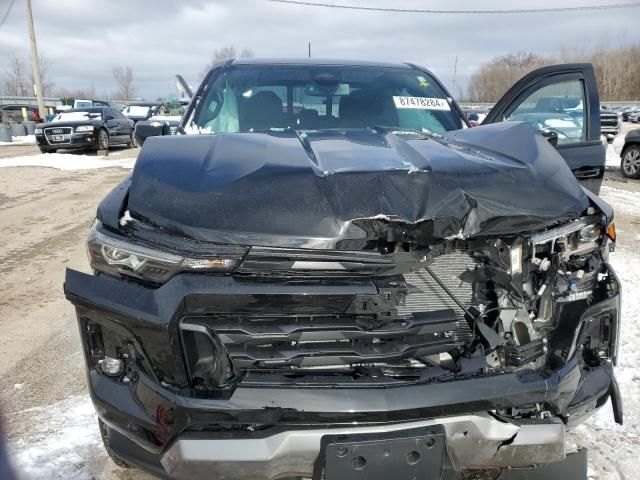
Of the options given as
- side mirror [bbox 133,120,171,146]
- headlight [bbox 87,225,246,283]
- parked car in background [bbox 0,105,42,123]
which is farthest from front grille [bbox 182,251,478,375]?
parked car in background [bbox 0,105,42,123]

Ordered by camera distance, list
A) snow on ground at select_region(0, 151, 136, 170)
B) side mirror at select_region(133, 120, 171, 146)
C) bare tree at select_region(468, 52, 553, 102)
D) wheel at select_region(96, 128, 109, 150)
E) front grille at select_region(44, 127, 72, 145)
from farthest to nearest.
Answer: bare tree at select_region(468, 52, 553, 102)
wheel at select_region(96, 128, 109, 150)
front grille at select_region(44, 127, 72, 145)
snow on ground at select_region(0, 151, 136, 170)
side mirror at select_region(133, 120, 171, 146)

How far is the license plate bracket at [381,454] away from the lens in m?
1.56

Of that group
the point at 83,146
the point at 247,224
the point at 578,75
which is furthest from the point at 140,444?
the point at 83,146

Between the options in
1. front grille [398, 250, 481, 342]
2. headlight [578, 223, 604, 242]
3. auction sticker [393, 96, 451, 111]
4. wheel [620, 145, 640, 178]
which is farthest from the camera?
wheel [620, 145, 640, 178]

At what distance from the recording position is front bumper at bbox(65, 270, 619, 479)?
156 centimetres

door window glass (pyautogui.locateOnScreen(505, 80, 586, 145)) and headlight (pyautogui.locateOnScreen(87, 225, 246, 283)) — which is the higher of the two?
door window glass (pyautogui.locateOnScreen(505, 80, 586, 145))

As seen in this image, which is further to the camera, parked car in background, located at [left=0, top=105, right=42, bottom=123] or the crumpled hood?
parked car in background, located at [left=0, top=105, right=42, bottom=123]

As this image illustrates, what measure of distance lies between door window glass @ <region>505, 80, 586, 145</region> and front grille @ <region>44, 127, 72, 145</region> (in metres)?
14.7

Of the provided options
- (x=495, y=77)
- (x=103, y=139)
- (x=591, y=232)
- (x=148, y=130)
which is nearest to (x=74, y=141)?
(x=103, y=139)

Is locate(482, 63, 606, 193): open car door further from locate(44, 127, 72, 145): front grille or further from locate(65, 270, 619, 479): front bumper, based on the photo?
locate(44, 127, 72, 145): front grille

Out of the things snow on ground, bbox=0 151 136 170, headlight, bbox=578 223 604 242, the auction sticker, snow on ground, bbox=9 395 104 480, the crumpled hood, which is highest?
the auction sticker

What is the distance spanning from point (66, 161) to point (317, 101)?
12.8m

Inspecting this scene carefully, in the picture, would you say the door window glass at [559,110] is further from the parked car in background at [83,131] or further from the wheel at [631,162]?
the parked car in background at [83,131]

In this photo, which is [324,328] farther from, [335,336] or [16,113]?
[16,113]
